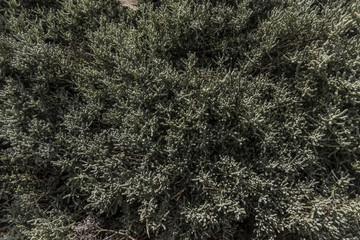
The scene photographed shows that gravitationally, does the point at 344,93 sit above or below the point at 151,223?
above

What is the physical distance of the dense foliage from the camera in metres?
2.46

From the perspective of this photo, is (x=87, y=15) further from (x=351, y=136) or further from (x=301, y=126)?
(x=351, y=136)

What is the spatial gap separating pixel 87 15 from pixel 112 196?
92.5 inches

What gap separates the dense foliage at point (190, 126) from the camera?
246 cm

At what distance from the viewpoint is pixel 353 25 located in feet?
8.16

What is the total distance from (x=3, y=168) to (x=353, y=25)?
14.2 ft

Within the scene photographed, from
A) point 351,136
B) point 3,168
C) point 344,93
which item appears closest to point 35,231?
point 3,168

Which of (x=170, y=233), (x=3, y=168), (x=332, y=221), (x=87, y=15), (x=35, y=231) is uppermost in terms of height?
(x=87, y=15)

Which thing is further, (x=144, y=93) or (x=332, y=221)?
(x=144, y=93)

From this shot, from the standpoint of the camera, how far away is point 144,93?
2633 mm

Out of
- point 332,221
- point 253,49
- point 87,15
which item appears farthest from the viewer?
point 87,15

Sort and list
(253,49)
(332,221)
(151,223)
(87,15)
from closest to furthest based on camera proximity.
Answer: (332,221) < (151,223) < (253,49) < (87,15)

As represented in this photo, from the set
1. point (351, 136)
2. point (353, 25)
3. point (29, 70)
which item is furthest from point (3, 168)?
point (353, 25)

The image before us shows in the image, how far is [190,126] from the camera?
262cm
